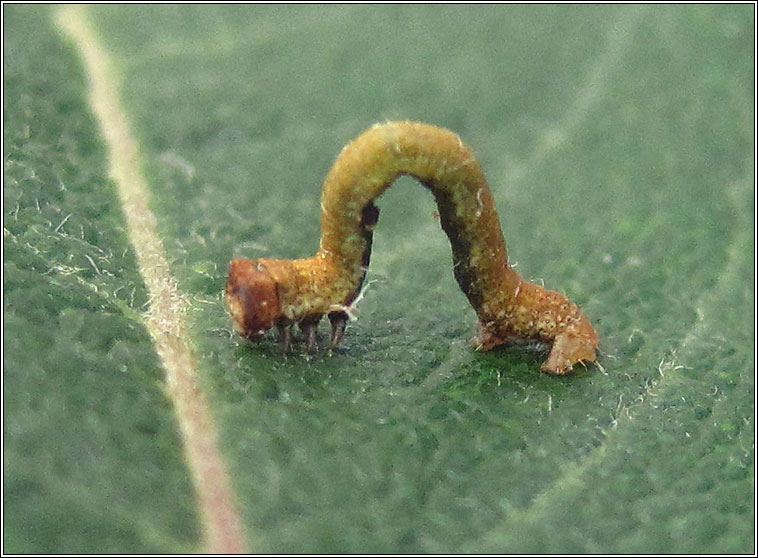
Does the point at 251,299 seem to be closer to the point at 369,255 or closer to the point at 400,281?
the point at 369,255

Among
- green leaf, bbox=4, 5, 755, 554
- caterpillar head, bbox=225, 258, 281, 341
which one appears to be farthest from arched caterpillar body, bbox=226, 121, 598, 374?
green leaf, bbox=4, 5, 755, 554

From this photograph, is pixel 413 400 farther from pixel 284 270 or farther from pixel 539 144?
pixel 539 144

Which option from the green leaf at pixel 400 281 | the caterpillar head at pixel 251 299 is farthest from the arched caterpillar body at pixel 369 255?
the green leaf at pixel 400 281

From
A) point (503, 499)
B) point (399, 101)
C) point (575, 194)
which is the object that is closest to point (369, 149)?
point (503, 499)

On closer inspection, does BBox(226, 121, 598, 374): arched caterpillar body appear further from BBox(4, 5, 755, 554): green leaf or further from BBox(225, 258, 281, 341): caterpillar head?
BBox(4, 5, 755, 554): green leaf

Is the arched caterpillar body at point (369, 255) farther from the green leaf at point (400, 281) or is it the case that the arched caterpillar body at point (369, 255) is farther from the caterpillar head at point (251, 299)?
the green leaf at point (400, 281)

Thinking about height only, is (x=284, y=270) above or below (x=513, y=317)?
above

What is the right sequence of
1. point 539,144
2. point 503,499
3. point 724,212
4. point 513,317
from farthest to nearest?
point 539,144
point 724,212
point 513,317
point 503,499
